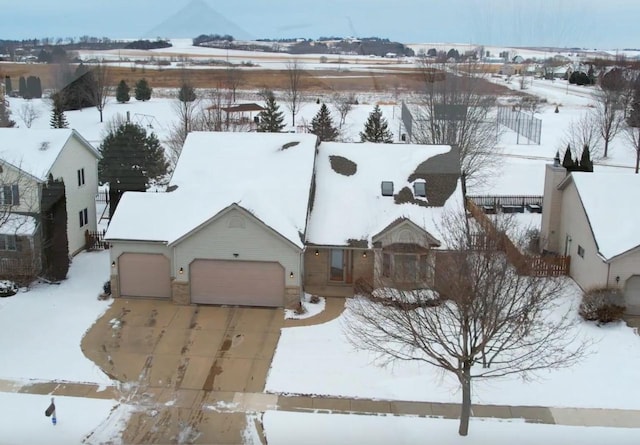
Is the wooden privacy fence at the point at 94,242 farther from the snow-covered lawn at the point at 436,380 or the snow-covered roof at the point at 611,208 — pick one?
the snow-covered roof at the point at 611,208

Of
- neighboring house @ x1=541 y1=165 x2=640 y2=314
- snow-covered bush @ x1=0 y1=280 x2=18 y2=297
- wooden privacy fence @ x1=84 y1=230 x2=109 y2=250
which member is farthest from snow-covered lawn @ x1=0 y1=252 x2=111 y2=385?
neighboring house @ x1=541 y1=165 x2=640 y2=314

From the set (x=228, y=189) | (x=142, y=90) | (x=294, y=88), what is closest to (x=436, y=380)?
(x=228, y=189)

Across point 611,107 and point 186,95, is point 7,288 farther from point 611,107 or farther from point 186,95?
point 611,107

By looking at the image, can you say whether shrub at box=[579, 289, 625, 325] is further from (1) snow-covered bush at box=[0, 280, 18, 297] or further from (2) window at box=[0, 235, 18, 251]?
(2) window at box=[0, 235, 18, 251]

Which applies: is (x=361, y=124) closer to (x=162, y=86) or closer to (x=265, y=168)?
(x=162, y=86)

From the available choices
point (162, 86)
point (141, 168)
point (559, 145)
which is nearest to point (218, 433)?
point (141, 168)

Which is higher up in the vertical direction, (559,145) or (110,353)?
(559,145)

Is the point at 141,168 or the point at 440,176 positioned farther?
the point at 141,168

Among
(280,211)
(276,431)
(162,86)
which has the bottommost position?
(276,431)

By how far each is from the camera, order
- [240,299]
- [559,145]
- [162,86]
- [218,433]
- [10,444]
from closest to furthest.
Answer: [10,444] → [218,433] → [240,299] → [559,145] → [162,86]

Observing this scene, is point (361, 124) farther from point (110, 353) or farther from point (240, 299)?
point (110, 353)

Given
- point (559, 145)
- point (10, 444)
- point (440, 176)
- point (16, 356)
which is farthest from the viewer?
point (559, 145)
